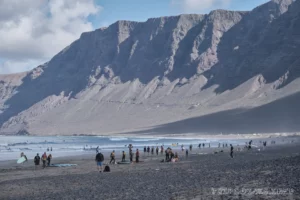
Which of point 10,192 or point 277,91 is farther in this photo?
point 277,91

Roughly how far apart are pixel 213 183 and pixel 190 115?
171 meters

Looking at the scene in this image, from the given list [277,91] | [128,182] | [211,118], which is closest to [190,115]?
[211,118]

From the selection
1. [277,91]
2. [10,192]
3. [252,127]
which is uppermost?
[277,91]

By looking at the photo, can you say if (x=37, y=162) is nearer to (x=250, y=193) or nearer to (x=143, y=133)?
(x=250, y=193)

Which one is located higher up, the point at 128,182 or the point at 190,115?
the point at 190,115

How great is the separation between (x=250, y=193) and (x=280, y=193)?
1.05 metres

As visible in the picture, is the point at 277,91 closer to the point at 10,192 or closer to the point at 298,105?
the point at 298,105

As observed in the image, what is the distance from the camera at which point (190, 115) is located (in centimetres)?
19025

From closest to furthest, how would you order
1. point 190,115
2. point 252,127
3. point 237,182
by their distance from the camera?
1. point 237,182
2. point 252,127
3. point 190,115

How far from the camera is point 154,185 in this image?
21.1 meters

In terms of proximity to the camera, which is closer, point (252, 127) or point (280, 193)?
point (280, 193)

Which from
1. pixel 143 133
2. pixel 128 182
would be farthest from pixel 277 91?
pixel 128 182

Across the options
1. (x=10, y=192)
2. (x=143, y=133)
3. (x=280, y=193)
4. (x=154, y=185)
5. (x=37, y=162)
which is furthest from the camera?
(x=143, y=133)

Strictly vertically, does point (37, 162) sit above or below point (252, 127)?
below
